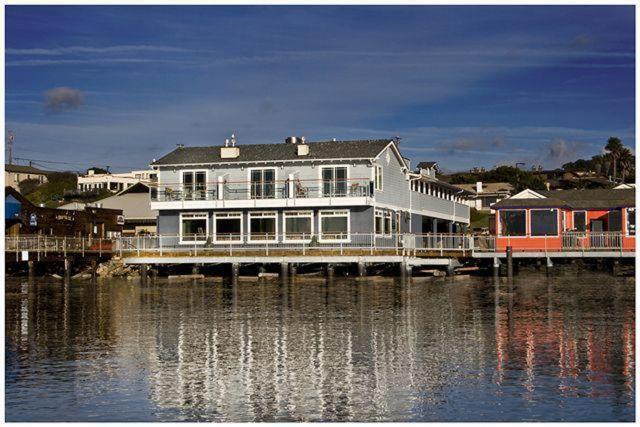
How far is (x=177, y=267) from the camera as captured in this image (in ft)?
189

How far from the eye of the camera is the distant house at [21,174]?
138625 millimetres

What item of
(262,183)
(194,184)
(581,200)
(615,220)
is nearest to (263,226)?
(262,183)

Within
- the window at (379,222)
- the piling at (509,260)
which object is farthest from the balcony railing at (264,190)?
the piling at (509,260)

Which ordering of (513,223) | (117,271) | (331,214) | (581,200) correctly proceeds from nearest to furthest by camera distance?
(513,223) → (331,214) → (581,200) → (117,271)

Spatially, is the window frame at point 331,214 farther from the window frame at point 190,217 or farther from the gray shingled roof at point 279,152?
the window frame at point 190,217

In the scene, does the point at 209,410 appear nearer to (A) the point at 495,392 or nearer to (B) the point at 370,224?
(A) the point at 495,392

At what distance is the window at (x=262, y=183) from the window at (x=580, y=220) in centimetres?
1877

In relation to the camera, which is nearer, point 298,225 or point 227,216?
point 298,225

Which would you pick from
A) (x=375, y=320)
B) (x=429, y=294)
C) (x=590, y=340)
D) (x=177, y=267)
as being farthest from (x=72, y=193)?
(x=590, y=340)

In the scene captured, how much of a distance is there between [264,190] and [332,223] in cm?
480

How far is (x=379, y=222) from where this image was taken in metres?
58.0

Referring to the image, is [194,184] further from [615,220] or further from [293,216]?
[615,220]

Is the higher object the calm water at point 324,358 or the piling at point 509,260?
the piling at point 509,260

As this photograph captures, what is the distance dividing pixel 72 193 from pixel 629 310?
8883cm
